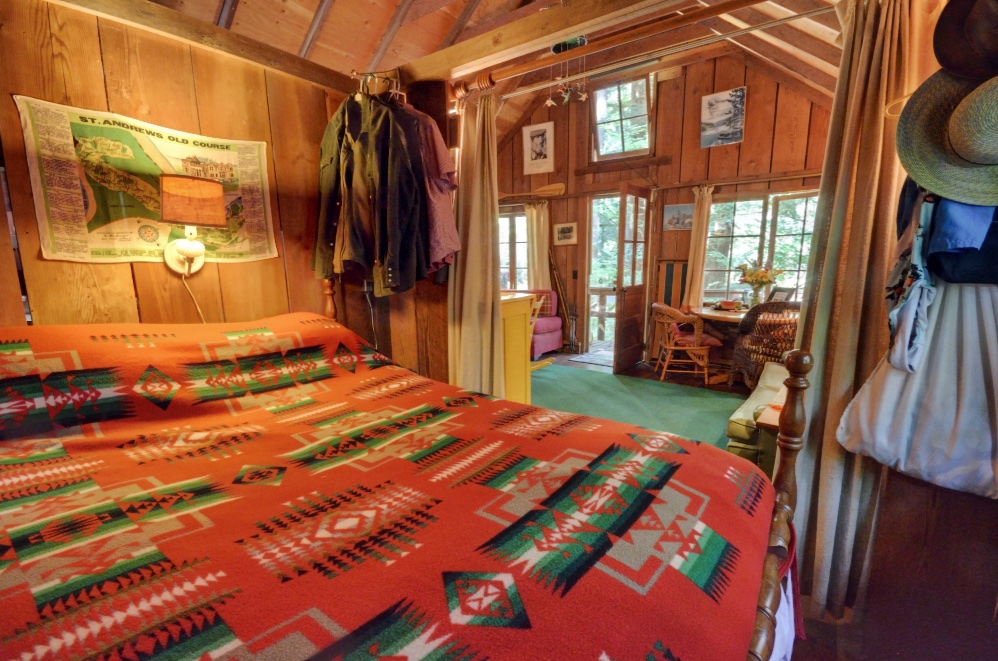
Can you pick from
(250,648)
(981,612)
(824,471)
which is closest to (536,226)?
(824,471)

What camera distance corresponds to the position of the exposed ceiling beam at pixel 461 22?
3566 millimetres

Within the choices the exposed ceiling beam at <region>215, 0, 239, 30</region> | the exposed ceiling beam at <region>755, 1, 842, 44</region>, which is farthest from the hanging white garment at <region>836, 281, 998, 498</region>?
the exposed ceiling beam at <region>215, 0, 239, 30</region>

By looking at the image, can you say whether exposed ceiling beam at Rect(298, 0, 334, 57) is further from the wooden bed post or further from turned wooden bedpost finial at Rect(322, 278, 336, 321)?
the wooden bed post

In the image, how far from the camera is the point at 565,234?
592 cm

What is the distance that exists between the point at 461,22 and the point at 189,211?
3.21 metres

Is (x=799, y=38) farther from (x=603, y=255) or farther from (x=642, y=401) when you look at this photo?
(x=603, y=255)

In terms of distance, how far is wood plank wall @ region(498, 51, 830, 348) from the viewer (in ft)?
14.0

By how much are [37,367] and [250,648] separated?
1175 millimetres

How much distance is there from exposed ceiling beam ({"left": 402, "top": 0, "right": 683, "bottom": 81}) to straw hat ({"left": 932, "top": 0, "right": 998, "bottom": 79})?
89cm

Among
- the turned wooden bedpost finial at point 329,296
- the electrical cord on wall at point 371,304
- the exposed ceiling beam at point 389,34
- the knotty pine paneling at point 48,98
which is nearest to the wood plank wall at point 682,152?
the exposed ceiling beam at point 389,34

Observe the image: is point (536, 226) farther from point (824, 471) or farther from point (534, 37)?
point (824, 471)

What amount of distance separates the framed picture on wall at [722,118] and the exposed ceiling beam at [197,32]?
415cm

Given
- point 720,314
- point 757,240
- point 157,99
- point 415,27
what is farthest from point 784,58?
point 157,99

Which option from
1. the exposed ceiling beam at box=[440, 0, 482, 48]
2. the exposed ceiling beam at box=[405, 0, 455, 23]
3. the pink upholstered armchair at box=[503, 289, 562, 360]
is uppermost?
the exposed ceiling beam at box=[440, 0, 482, 48]
